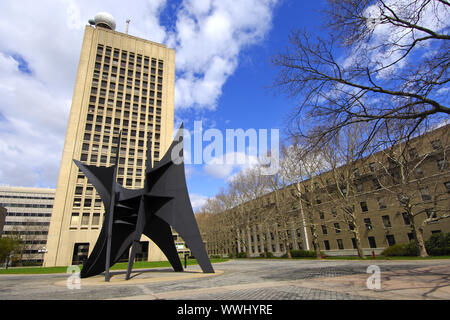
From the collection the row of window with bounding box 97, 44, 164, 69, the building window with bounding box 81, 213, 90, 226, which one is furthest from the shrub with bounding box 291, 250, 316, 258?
the row of window with bounding box 97, 44, 164, 69

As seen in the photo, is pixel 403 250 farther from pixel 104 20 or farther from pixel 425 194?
pixel 104 20

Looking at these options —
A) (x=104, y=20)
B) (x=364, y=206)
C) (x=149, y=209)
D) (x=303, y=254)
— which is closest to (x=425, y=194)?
(x=364, y=206)

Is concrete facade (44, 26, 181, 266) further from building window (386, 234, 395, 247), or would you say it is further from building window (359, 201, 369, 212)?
building window (386, 234, 395, 247)

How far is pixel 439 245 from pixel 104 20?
221 feet

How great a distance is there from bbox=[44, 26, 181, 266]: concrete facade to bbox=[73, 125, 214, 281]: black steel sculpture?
95.3 feet

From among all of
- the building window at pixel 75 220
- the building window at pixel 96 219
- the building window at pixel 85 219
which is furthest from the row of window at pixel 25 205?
the building window at pixel 96 219

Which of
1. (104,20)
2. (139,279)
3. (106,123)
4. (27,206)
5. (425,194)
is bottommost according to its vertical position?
(139,279)

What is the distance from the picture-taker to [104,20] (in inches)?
2131

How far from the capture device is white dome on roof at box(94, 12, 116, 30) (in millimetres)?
54094

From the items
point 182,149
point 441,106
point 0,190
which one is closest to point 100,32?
point 182,149

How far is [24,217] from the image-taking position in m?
77.2

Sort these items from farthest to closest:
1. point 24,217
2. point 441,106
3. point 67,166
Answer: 1. point 24,217
2. point 67,166
3. point 441,106
